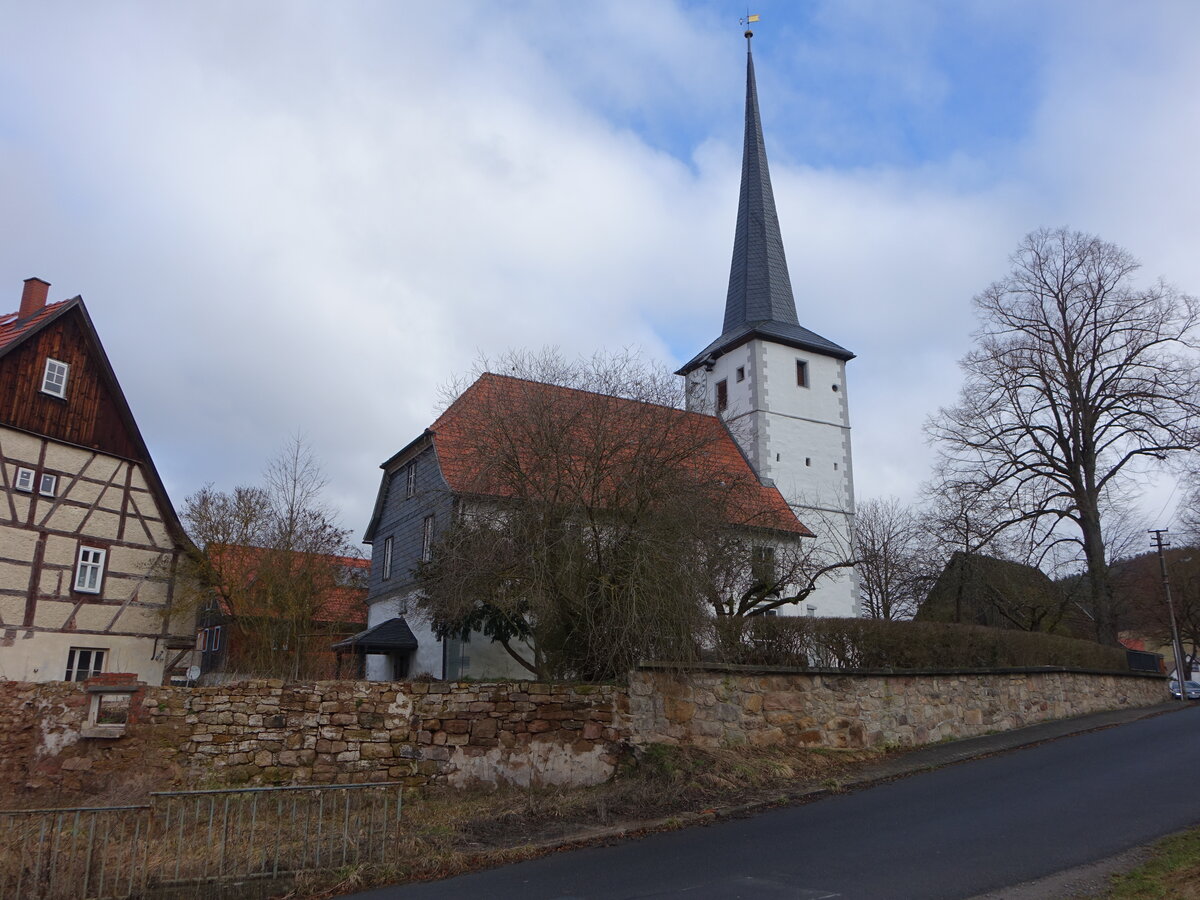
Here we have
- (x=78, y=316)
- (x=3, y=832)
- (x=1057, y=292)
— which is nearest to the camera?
(x=3, y=832)

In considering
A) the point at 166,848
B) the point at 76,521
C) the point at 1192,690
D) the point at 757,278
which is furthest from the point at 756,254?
the point at 166,848

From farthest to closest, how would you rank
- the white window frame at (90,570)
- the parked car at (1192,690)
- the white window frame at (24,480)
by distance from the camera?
the parked car at (1192,690) → the white window frame at (90,570) → the white window frame at (24,480)

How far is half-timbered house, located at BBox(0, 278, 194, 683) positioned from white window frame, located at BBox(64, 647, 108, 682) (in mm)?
29

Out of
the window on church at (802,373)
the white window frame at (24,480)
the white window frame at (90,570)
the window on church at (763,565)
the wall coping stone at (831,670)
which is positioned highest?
the window on church at (802,373)

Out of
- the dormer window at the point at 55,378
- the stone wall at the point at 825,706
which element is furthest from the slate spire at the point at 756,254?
the dormer window at the point at 55,378

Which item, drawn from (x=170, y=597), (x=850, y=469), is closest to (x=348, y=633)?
(x=170, y=597)

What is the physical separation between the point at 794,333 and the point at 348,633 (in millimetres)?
20655

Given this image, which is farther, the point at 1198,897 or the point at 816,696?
the point at 816,696

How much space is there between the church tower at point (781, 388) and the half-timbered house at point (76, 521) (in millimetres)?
18387

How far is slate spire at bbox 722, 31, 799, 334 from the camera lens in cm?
3744

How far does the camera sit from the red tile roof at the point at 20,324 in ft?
73.6

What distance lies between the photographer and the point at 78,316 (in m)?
24.3

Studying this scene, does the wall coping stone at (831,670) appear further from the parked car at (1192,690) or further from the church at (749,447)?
the parked car at (1192,690)

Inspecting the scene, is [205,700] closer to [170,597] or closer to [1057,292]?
[170,597]
